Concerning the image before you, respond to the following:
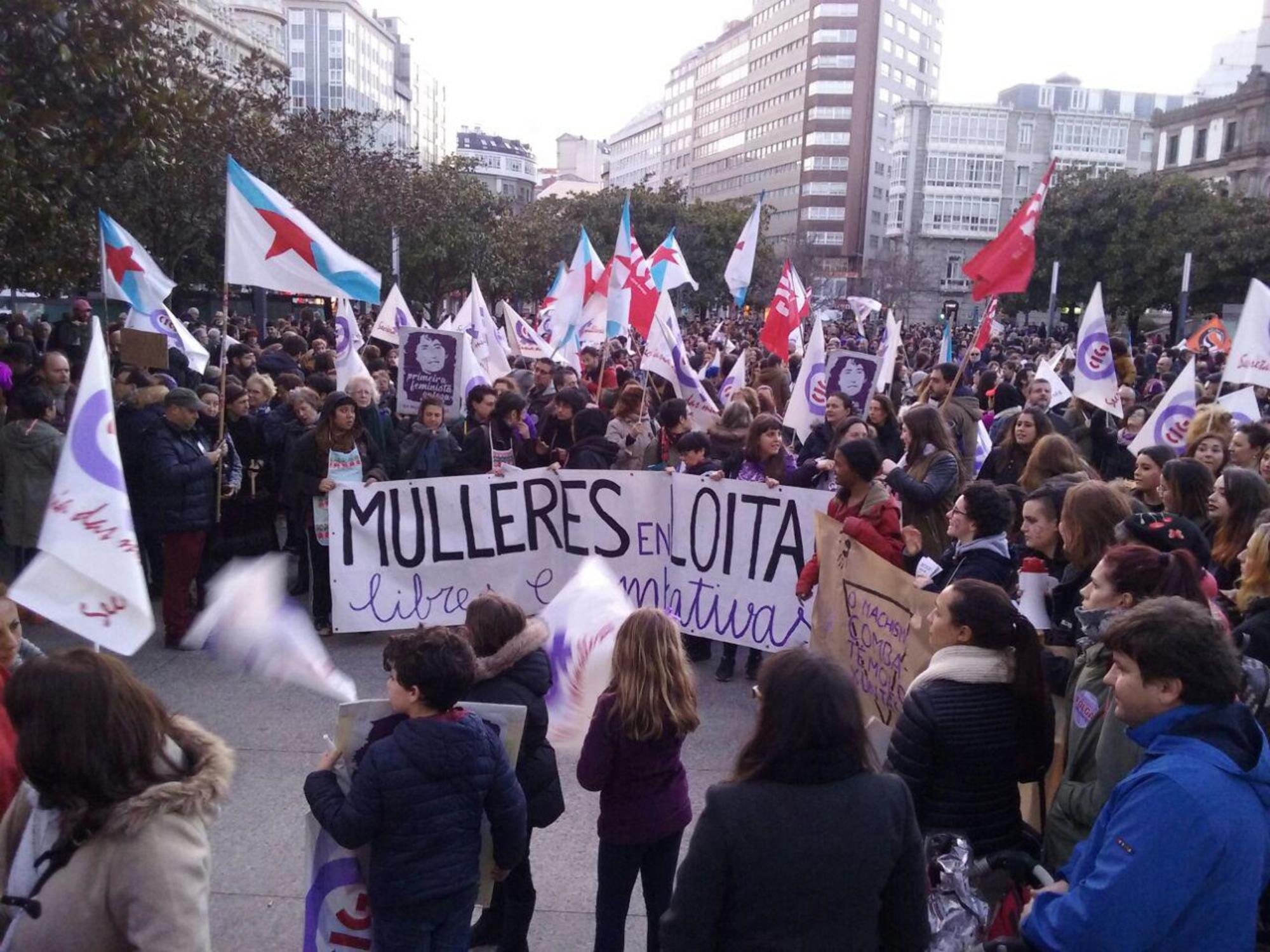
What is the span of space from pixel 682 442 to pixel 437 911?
4.30 meters

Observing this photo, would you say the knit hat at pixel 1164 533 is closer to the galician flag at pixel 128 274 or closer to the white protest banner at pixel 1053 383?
the white protest banner at pixel 1053 383

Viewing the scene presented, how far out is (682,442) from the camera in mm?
6969

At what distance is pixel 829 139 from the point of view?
320 feet

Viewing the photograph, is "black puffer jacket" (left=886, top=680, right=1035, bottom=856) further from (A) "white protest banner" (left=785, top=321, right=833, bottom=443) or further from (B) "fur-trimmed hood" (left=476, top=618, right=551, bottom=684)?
(A) "white protest banner" (left=785, top=321, right=833, bottom=443)

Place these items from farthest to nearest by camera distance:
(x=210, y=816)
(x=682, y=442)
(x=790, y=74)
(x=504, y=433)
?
(x=790, y=74) → (x=504, y=433) → (x=682, y=442) → (x=210, y=816)

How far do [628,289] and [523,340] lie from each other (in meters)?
5.02

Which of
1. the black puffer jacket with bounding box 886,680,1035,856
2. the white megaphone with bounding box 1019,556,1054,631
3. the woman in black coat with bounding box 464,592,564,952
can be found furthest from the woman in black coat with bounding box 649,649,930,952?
the white megaphone with bounding box 1019,556,1054,631

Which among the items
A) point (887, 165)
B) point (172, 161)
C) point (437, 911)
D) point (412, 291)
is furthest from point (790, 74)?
point (437, 911)

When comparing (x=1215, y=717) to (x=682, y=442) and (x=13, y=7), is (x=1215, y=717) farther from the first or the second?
(x=13, y=7)

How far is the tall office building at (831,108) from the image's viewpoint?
96.1m

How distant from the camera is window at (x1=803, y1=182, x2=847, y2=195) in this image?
9800cm

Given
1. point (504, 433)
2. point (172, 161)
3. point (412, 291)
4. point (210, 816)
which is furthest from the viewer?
point (412, 291)

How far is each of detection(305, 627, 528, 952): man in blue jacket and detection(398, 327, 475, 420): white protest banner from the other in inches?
223

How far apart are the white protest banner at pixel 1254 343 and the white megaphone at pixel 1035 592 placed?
6.15m
